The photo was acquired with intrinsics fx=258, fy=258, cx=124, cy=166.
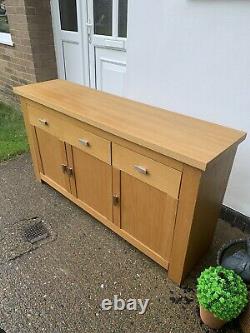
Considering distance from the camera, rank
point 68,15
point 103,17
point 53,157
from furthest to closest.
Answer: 1. point 68,15
2. point 103,17
3. point 53,157

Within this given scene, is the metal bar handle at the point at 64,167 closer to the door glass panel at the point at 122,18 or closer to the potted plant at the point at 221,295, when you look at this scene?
the potted plant at the point at 221,295

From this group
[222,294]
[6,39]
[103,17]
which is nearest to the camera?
[222,294]

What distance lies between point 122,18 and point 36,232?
1.96 metres

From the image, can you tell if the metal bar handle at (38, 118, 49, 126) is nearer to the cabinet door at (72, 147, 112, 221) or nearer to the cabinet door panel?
the cabinet door at (72, 147, 112, 221)

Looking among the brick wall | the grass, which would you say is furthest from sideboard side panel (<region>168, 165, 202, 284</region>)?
the brick wall

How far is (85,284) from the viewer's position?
1501mm

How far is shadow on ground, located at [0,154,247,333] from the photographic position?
1.32 metres

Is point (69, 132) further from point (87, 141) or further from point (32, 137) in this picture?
point (32, 137)

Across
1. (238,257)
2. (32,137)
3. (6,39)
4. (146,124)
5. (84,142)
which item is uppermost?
(6,39)

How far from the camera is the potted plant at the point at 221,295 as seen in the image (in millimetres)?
1137

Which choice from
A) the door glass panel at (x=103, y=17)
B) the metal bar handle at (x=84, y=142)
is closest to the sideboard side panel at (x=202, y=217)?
the metal bar handle at (x=84, y=142)

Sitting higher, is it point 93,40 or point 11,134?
point 93,40

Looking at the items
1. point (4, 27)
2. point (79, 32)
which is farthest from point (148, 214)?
point (4, 27)

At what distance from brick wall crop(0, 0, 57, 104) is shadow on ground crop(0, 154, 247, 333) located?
6.41 ft
